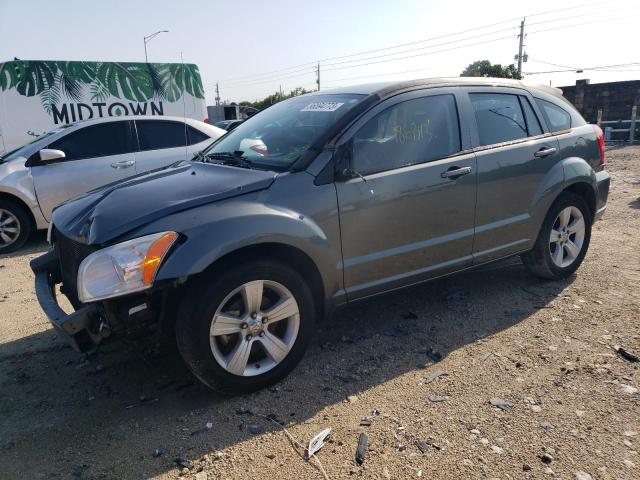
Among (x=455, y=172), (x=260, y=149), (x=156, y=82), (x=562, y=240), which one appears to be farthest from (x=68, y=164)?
(x=562, y=240)

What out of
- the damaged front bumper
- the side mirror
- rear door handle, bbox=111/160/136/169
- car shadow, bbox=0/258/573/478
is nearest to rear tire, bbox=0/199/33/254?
the side mirror

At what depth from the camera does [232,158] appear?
3691 millimetres

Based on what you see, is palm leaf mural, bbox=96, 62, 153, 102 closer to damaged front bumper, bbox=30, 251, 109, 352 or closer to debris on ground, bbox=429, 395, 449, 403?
damaged front bumper, bbox=30, 251, 109, 352

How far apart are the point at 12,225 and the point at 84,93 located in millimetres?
5191

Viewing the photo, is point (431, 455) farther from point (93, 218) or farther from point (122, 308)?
point (93, 218)

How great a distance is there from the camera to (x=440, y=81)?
13.0 ft

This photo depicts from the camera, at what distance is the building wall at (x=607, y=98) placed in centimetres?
2223

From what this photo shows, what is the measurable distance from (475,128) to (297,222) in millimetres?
1807

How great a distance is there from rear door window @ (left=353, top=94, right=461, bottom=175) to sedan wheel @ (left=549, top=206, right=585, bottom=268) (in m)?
1.50

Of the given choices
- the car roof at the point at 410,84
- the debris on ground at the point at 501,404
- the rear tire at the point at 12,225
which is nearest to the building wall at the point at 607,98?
the car roof at the point at 410,84

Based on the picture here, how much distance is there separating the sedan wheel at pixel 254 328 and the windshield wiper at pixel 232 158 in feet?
3.15

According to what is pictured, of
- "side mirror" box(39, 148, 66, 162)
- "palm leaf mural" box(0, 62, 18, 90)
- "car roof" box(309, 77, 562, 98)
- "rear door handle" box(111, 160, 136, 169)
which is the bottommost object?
"rear door handle" box(111, 160, 136, 169)

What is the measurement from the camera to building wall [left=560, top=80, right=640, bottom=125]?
72.9 ft

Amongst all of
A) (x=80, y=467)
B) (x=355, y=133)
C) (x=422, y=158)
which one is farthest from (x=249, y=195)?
(x=80, y=467)
